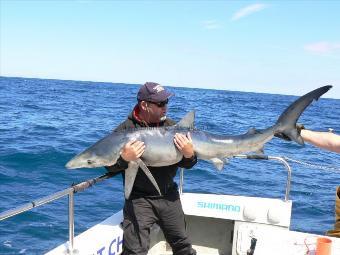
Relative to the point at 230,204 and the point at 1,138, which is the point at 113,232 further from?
the point at 1,138

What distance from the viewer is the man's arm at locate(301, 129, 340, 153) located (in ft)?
14.5

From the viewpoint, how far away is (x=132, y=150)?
3.93m

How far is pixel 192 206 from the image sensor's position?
5727 millimetres

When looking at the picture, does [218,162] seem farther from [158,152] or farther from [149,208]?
[149,208]

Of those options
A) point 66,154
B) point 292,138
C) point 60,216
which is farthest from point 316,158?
point 292,138

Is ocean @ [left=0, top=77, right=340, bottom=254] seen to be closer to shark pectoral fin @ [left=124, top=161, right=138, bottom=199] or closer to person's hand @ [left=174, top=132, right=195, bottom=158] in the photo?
person's hand @ [left=174, top=132, right=195, bottom=158]

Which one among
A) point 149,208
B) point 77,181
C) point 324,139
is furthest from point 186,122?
point 77,181

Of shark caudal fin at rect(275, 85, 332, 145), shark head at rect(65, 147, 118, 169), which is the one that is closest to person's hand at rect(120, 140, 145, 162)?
shark head at rect(65, 147, 118, 169)

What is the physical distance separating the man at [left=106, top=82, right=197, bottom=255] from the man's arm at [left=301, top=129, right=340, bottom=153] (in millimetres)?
1234

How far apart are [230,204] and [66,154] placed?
1134 cm

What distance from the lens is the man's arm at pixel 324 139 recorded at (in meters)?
4.43

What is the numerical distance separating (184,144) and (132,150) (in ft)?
1.68

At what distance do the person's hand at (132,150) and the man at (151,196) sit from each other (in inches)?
10.9

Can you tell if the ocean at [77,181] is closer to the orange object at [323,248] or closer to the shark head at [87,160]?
the orange object at [323,248]
